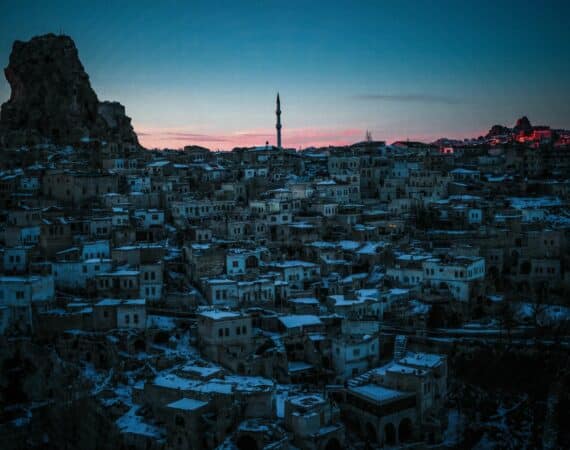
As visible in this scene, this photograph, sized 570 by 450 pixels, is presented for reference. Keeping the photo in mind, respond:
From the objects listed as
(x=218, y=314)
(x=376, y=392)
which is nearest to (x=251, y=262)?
(x=218, y=314)

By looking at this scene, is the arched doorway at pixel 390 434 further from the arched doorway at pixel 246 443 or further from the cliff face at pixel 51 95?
the cliff face at pixel 51 95

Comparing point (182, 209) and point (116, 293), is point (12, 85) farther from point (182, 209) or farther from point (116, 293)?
point (116, 293)

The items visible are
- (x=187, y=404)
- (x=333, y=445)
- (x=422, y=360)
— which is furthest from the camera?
(x=422, y=360)

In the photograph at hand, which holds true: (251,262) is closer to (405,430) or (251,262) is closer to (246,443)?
(405,430)

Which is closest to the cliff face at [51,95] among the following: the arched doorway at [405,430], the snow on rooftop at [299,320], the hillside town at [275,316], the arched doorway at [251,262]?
the hillside town at [275,316]

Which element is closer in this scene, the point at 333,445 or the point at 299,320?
the point at 333,445

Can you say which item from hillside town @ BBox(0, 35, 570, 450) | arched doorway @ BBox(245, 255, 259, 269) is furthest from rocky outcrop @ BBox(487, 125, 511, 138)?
arched doorway @ BBox(245, 255, 259, 269)

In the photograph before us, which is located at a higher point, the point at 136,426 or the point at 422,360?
the point at 422,360
